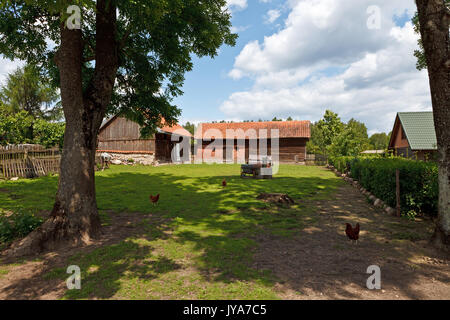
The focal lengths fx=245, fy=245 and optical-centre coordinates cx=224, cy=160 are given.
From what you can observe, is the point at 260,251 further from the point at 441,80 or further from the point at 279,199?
the point at 441,80

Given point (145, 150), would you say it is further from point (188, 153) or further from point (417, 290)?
point (417, 290)

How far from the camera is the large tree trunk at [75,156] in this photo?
19.3 ft

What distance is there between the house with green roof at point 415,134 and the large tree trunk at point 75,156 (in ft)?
92.6

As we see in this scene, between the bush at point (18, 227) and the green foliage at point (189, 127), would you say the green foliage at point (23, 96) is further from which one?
the green foliage at point (189, 127)

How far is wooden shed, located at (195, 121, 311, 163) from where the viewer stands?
125 ft

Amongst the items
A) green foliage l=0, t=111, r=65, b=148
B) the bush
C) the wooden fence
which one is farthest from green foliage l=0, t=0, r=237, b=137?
green foliage l=0, t=111, r=65, b=148

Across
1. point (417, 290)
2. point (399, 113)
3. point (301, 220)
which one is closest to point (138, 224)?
point (301, 220)

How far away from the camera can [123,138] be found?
33281 mm

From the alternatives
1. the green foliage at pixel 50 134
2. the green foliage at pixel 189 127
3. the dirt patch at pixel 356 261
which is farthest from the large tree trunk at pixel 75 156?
the green foliage at pixel 189 127

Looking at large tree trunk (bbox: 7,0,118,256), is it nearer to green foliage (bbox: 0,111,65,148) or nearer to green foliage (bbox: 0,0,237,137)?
green foliage (bbox: 0,0,237,137)

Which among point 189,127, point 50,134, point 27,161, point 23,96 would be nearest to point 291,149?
point 50,134

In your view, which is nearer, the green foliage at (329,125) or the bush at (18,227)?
the bush at (18,227)
